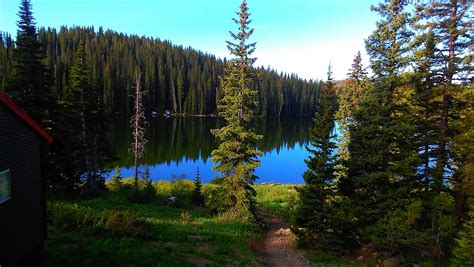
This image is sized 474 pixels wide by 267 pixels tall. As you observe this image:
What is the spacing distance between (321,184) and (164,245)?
28.0 feet

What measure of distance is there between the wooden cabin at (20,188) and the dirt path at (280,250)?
10.4 meters

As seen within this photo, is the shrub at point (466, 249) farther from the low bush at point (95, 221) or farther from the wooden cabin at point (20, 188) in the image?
the wooden cabin at point (20, 188)

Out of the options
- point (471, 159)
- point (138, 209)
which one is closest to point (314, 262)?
point (471, 159)

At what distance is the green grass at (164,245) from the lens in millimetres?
12320

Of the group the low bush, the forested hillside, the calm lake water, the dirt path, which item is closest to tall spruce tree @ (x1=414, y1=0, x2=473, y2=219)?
the dirt path

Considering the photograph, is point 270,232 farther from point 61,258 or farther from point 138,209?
point 61,258

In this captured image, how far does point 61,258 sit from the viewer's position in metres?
12.0

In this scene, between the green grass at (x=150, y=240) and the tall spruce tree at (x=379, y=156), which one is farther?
the tall spruce tree at (x=379, y=156)

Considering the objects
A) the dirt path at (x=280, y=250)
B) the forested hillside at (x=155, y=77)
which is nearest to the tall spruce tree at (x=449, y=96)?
the dirt path at (x=280, y=250)

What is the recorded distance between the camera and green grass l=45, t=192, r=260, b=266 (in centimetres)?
1232

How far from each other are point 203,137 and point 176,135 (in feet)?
22.9

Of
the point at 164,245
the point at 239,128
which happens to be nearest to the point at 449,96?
the point at 239,128

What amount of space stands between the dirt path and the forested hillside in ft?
288

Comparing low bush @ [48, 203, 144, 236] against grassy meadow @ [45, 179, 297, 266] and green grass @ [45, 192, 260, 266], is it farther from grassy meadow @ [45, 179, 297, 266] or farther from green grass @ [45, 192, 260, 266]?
green grass @ [45, 192, 260, 266]
